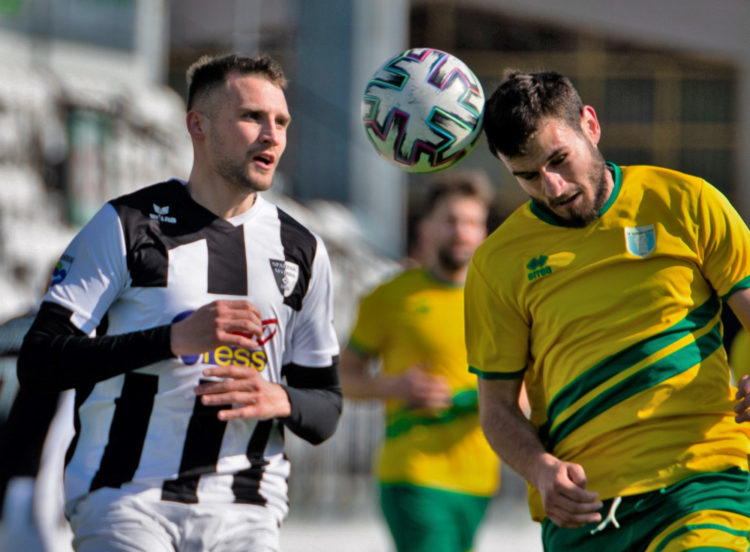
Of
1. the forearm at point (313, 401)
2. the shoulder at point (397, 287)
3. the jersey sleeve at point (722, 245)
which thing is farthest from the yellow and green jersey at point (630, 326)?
the shoulder at point (397, 287)

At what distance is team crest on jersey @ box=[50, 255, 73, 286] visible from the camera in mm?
4105

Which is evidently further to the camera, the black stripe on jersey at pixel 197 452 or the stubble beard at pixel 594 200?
the stubble beard at pixel 594 200

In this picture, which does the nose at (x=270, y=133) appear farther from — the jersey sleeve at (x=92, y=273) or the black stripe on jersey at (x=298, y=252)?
the jersey sleeve at (x=92, y=273)

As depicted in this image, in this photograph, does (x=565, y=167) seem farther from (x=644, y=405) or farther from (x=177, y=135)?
(x=177, y=135)

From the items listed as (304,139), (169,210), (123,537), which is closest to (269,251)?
(169,210)

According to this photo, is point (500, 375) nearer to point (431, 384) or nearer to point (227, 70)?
point (227, 70)

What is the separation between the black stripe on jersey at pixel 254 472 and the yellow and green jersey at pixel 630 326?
78cm

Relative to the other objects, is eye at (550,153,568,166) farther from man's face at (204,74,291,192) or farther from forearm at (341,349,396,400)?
forearm at (341,349,396,400)

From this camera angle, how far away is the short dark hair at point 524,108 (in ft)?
13.4

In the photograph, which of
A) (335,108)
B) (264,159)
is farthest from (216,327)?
(335,108)

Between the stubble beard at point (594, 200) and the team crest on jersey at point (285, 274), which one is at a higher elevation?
the stubble beard at point (594, 200)

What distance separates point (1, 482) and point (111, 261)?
5.93 ft

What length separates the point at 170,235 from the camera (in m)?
4.26

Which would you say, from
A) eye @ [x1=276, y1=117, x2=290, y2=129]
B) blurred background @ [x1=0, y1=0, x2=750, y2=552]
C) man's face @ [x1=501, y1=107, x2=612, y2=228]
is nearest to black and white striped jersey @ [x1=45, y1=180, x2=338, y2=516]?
eye @ [x1=276, y1=117, x2=290, y2=129]
